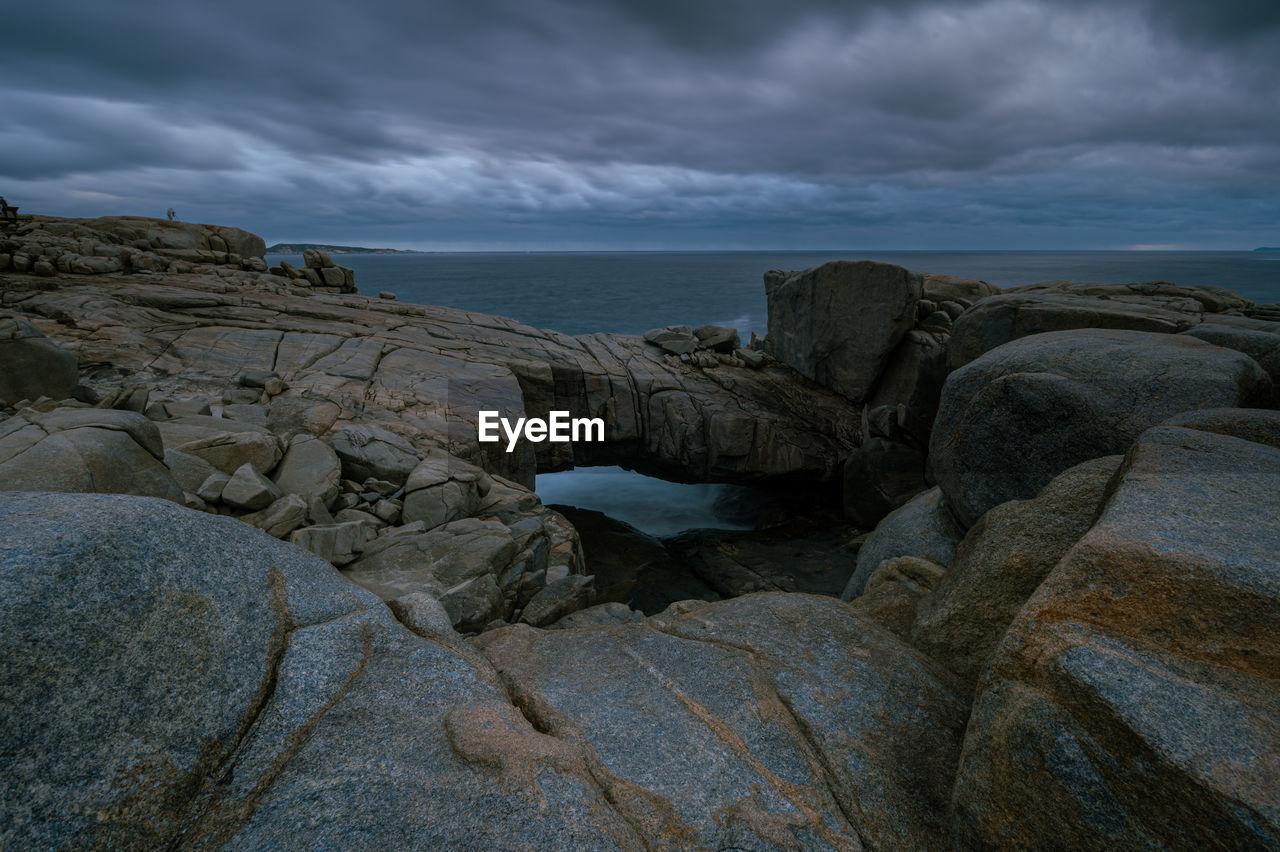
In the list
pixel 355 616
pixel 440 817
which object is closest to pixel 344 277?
pixel 355 616

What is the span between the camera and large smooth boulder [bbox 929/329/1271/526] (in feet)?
21.0

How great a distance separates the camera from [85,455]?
509 centimetres

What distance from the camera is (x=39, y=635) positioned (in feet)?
8.30

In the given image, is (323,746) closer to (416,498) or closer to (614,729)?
(614,729)

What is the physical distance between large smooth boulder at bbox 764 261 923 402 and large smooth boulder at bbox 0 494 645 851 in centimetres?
1642

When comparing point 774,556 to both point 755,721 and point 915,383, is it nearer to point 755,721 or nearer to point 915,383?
point 915,383

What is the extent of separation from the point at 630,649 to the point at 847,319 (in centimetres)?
1567

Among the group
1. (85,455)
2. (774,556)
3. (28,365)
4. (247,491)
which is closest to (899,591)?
(247,491)

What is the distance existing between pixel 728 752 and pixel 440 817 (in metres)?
1.52

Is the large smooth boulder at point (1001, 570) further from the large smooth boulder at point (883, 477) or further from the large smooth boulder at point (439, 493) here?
the large smooth boulder at point (883, 477)

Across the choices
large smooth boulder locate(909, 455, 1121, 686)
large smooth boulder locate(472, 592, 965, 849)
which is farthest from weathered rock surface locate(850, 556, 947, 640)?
large smooth boulder locate(472, 592, 965, 849)

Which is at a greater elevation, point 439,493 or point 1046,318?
point 1046,318

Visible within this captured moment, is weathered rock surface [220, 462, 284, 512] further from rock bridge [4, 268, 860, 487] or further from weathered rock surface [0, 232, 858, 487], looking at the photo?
Answer: rock bridge [4, 268, 860, 487]

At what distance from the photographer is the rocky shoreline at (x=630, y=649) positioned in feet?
8.02
